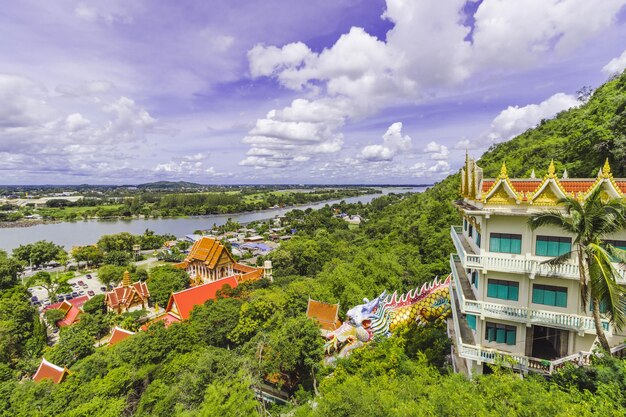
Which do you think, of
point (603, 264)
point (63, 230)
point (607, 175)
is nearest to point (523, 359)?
point (603, 264)

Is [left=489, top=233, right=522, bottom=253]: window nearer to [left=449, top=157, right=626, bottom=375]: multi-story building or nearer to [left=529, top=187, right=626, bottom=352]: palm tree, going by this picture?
[left=449, top=157, right=626, bottom=375]: multi-story building

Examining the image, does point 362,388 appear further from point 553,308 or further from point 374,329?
point 374,329

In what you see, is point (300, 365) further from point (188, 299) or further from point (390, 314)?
point (188, 299)

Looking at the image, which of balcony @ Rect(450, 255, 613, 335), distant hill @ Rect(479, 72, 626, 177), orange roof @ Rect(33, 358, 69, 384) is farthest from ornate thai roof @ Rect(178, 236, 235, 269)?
distant hill @ Rect(479, 72, 626, 177)

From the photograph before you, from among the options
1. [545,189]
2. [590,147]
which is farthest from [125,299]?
[590,147]

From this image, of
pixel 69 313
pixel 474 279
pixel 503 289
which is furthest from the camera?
pixel 69 313
